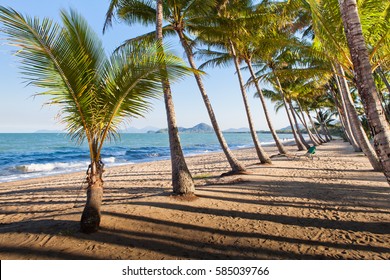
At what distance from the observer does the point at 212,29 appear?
9125 mm

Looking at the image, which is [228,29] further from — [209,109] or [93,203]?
[93,203]

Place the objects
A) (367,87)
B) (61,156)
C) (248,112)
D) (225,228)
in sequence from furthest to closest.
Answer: (61,156) → (248,112) → (225,228) → (367,87)

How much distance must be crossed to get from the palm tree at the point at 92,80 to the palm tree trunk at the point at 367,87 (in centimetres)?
293

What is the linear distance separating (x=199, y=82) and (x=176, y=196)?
16.1ft

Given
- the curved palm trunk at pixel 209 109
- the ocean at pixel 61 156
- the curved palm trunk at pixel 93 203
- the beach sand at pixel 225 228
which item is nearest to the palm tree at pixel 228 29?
the curved palm trunk at pixel 209 109

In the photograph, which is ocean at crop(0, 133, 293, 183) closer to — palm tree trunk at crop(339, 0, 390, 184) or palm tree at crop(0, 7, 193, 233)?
palm tree at crop(0, 7, 193, 233)

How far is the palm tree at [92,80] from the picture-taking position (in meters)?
3.49

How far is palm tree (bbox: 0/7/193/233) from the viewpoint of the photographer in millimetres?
3486

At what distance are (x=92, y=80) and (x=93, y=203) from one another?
221cm

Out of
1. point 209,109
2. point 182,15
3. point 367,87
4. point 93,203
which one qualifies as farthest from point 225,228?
point 182,15

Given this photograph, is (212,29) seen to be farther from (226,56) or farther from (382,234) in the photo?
(382,234)

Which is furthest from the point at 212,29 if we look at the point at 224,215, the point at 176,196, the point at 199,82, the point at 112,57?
the point at 224,215

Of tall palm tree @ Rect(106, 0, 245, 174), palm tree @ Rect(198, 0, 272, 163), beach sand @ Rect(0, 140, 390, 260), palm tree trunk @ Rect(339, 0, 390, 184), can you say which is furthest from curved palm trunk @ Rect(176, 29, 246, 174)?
palm tree trunk @ Rect(339, 0, 390, 184)

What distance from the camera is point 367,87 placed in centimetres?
354
